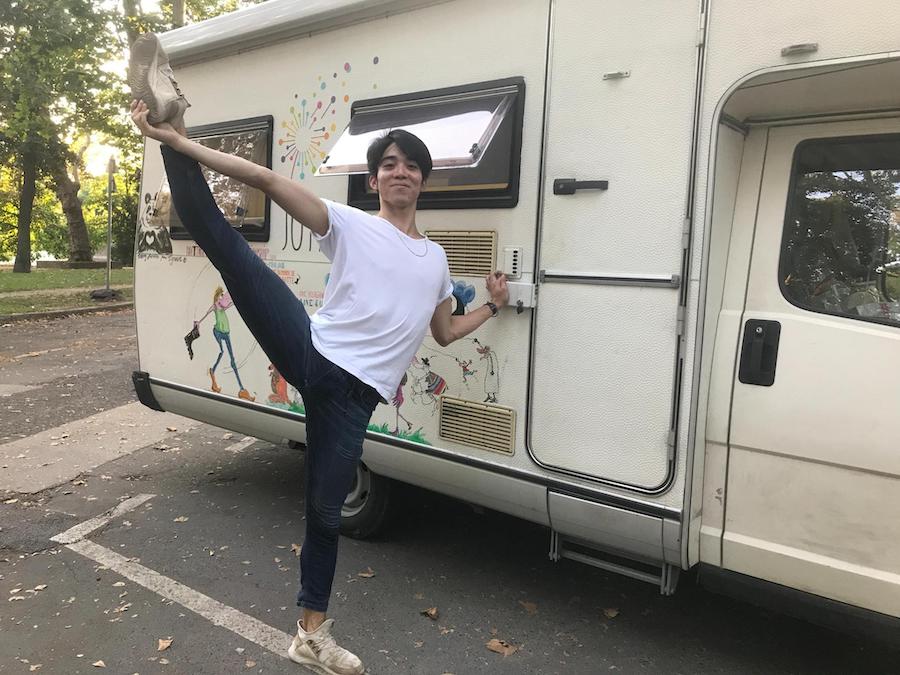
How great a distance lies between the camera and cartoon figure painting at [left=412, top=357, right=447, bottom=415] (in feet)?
10.7

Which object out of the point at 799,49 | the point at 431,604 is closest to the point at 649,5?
the point at 799,49

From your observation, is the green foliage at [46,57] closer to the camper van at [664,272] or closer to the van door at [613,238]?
the camper van at [664,272]

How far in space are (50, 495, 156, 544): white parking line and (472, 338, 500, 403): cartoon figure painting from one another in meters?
2.62

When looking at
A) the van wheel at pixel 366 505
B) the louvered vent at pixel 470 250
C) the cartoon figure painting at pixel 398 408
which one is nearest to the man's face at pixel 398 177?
the louvered vent at pixel 470 250

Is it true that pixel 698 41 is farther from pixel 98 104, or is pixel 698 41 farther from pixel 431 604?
pixel 98 104

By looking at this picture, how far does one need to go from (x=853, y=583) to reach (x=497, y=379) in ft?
4.97

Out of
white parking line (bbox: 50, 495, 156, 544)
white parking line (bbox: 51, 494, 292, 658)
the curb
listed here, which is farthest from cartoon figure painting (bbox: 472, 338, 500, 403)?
the curb

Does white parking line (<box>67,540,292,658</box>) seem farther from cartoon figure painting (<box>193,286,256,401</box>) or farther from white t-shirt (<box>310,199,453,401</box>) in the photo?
white t-shirt (<box>310,199,453,401</box>)

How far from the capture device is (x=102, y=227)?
4422 centimetres

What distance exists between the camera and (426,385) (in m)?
3.30

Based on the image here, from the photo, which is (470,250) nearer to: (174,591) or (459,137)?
(459,137)

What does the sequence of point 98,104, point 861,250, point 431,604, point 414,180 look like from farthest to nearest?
point 98,104 < point 431,604 < point 414,180 < point 861,250

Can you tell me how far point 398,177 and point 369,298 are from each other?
19.5 inches

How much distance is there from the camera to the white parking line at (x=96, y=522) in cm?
394
